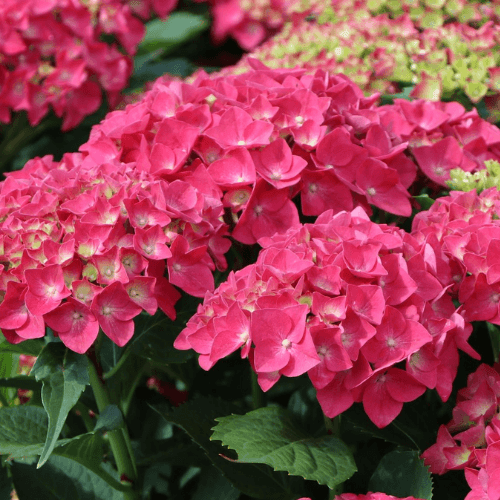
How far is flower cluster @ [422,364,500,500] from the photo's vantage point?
2.24 feet

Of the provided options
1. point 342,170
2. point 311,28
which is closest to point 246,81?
point 342,170

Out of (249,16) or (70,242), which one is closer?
(70,242)

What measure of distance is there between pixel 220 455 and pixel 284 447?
14 cm

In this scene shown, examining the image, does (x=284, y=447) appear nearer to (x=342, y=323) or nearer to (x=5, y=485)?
(x=342, y=323)

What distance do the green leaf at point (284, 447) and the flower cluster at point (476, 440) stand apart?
114 millimetres

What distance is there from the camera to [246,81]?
992 millimetres

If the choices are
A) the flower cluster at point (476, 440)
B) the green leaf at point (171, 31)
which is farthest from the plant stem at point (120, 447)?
the green leaf at point (171, 31)

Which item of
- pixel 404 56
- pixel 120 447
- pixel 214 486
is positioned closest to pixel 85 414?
pixel 120 447

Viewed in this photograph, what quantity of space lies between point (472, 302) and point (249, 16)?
183cm

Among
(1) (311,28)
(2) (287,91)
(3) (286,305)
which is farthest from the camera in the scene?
(1) (311,28)

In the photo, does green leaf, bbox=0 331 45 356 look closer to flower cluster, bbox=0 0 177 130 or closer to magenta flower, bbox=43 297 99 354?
magenta flower, bbox=43 297 99 354

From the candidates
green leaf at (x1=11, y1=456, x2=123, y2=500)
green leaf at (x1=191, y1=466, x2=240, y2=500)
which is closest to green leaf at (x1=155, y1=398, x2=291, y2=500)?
green leaf at (x1=191, y1=466, x2=240, y2=500)

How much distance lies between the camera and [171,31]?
2225mm

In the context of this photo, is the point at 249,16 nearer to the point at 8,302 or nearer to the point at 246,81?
the point at 246,81
